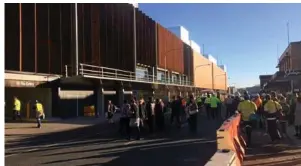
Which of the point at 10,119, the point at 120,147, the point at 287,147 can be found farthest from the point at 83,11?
the point at 287,147

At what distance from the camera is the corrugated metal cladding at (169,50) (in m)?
65.9

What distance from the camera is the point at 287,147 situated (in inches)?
495

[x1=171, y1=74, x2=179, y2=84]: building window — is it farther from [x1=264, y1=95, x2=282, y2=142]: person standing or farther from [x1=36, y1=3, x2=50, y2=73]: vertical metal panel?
[x1=264, y1=95, x2=282, y2=142]: person standing

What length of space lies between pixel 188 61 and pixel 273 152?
256 feet

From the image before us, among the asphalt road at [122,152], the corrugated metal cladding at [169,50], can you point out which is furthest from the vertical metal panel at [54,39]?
the corrugated metal cladding at [169,50]

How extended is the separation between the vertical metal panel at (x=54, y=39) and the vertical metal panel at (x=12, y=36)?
398cm

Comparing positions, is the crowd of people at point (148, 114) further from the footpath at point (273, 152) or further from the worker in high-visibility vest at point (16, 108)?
the worker in high-visibility vest at point (16, 108)

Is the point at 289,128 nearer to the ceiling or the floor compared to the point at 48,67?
nearer to the floor

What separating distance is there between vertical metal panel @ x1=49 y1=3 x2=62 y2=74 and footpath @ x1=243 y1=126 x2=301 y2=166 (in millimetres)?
20600

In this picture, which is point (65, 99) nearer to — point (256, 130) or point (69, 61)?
point (69, 61)

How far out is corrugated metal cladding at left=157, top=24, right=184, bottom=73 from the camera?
65875 millimetres

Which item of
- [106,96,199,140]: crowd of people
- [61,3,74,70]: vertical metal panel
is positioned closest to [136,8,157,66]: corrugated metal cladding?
[61,3,74,70]: vertical metal panel

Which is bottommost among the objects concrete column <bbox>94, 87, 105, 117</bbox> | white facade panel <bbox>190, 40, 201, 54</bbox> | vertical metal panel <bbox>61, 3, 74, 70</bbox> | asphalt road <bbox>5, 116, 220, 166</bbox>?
asphalt road <bbox>5, 116, 220, 166</bbox>
